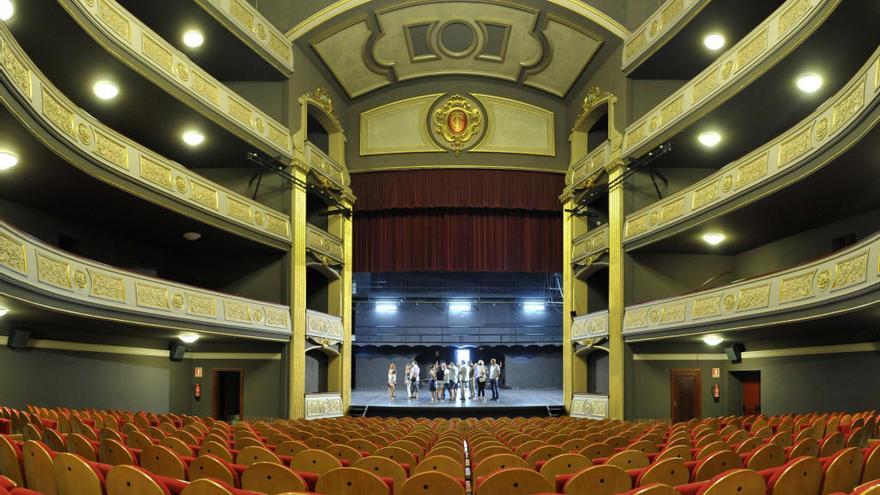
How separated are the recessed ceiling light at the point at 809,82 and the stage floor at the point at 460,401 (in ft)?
39.4

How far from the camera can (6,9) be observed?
11.7 meters

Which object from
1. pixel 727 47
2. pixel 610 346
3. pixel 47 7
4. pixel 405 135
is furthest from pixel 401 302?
pixel 47 7

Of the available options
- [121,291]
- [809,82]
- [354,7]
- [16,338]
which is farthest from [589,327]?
[16,338]

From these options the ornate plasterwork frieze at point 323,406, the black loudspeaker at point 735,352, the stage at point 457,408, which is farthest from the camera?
the stage at point 457,408

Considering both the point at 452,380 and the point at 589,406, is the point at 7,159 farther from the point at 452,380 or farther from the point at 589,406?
the point at 452,380

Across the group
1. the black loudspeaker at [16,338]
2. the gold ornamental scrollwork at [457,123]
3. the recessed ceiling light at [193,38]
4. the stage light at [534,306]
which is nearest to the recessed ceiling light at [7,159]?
the black loudspeaker at [16,338]

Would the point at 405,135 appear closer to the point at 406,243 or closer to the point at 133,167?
the point at 406,243

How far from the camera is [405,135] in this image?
957 inches

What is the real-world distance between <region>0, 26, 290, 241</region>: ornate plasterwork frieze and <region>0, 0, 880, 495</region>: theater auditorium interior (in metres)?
0.07

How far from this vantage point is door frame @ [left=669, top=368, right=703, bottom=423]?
1880 cm

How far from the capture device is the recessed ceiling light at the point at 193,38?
1784 centimetres

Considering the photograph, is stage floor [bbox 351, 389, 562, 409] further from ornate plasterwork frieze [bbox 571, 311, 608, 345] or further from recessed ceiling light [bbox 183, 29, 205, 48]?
recessed ceiling light [bbox 183, 29, 205, 48]

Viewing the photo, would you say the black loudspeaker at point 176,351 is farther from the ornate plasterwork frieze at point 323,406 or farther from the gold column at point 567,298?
the gold column at point 567,298

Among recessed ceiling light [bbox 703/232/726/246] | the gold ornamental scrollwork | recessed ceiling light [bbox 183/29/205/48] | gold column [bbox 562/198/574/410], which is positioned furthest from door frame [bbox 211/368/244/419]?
recessed ceiling light [bbox 703/232/726/246]
